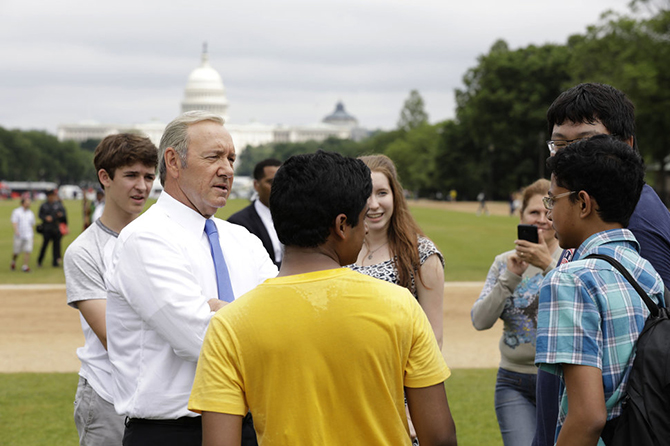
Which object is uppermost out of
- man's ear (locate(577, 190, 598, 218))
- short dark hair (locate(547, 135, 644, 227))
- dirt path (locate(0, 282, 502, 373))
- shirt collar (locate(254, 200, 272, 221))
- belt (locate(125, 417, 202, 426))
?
short dark hair (locate(547, 135, 644, 227))

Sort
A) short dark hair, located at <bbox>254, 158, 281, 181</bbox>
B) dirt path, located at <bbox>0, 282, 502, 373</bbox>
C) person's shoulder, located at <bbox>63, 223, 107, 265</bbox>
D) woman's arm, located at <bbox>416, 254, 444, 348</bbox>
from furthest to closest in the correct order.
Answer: dirt path, located at <bbox>0, 282, 502, 373</bbox>
short dark hair, located at <bbox>254, 158, 281, 181</bbox>
woman's arm, located at <bbox>416, 254, 444, 348</bbox>
person's shoulder, located at <bbox>63, 223, 107, 265</bbox>

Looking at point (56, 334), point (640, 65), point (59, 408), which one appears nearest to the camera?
point (59, 408)

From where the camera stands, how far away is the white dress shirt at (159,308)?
283 cm

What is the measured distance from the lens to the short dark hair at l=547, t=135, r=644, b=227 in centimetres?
258

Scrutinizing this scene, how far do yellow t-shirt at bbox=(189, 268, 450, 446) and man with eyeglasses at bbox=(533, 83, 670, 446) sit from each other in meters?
0.78

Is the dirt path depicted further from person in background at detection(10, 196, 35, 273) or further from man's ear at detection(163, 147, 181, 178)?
man's ear at detection(163, 147, 181, 178)

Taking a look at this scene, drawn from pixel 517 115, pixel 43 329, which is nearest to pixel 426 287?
pixel 43 329

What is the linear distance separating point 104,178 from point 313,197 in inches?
85.6

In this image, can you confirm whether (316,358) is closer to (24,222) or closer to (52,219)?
(24,222)

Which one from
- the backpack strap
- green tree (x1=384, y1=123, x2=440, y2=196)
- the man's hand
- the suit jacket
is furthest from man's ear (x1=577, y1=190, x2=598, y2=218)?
green tree (x1=384, y1=123, x2=440, y2=196)

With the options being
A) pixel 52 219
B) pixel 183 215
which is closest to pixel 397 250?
pixel 183 215

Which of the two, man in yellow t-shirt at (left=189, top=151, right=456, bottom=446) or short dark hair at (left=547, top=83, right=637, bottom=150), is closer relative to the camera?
man in yellow t-shirt at (left=189, top=151, right=456, bottom=446)

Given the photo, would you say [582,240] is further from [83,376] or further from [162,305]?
[83,376]

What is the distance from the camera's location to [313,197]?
234cm
